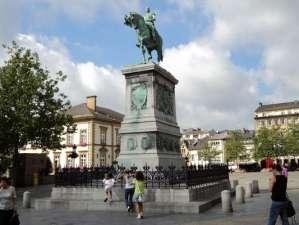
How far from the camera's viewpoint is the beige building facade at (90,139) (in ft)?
249

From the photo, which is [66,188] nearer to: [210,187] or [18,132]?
[210,187]

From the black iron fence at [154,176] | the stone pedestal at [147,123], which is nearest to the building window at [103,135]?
the black iron fence at [154,176]

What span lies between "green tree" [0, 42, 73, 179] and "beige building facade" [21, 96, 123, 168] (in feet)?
130

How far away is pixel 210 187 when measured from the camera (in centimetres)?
2177

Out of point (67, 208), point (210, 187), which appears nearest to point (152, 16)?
point (210, 187)

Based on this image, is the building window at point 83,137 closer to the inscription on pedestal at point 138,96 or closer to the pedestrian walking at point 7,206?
the inscription on pedestal at point 138,96

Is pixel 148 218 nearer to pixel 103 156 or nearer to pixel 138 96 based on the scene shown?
pixel 138 96

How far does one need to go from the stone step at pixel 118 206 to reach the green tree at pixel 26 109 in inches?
500

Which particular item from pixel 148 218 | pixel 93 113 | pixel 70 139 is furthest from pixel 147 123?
pixel 70 139

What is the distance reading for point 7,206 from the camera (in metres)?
10.8

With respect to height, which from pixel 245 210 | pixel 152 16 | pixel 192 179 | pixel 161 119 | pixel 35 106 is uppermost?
pixel 152 16

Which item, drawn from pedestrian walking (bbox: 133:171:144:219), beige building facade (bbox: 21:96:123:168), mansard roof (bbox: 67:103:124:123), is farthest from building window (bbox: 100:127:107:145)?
pedestrian walking (bbox: 133:171:144:219)

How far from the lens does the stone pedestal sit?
21312 mm

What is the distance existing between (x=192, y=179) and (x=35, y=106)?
18.6 metres
